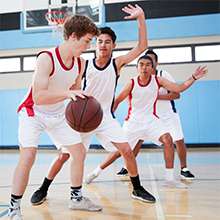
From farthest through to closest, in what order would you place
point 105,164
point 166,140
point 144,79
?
point 105,164, point 144,79, point 166,140

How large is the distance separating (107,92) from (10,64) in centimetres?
809

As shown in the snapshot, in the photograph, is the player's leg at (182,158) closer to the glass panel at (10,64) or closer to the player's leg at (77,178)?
the player's leg at (77,178)

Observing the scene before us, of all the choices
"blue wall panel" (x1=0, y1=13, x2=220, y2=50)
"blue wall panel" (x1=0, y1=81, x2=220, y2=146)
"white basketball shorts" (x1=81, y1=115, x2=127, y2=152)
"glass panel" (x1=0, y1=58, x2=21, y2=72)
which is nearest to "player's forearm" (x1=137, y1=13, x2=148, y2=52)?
"white basketball shorts" (x1=81, y1=115, x2=127, y2=152)

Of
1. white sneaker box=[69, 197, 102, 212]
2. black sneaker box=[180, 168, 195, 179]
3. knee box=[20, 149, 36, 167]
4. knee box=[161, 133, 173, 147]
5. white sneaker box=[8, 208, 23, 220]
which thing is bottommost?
black sneaker box=[180, 168, 195, 179]

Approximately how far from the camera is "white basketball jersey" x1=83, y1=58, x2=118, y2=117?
10.6 ft

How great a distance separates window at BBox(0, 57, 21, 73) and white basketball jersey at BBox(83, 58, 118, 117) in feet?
25.4

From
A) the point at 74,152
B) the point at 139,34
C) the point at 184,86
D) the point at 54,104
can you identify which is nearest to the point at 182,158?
the point at 184,86

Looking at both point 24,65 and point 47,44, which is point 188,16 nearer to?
point 47,44

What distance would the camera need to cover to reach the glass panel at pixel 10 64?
10.5 meters

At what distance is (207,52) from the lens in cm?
931

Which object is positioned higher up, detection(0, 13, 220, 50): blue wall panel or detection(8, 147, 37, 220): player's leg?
detection(0, 13, 220, 50): blue wall panel

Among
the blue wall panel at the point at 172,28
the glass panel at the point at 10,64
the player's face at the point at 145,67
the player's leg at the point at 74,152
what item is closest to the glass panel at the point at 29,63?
the glass panel at the point at 10,64

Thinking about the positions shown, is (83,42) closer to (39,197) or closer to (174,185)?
(39,197)

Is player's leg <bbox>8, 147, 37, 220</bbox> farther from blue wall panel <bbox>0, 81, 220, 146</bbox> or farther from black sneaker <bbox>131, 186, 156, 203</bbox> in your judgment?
blue wall panel <bbox>0, 81, 220, 146</bbox>
